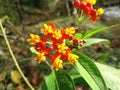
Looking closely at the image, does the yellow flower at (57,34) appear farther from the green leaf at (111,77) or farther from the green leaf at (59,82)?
the green leaf at (111,77)

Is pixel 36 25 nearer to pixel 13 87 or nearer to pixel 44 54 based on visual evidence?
pixel 13 87

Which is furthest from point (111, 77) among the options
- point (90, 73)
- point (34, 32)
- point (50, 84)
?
point (34, 32)

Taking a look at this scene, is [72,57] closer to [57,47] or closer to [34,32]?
[57,47]

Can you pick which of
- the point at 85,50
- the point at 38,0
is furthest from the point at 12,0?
the point at 38,0

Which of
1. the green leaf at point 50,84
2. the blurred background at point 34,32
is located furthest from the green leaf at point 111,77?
the blurred background at point 34,32

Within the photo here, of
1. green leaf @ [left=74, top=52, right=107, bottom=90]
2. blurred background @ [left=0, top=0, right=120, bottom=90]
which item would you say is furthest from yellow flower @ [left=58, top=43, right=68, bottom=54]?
blurred background @ [left=0, top=0, right=120, bottom=90]

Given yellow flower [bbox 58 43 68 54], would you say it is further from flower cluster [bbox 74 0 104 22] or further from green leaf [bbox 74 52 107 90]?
flower cluster [bbox 74 0 104 22]
